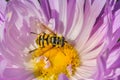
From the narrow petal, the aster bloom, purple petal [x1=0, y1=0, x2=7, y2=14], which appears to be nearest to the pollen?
the aster bloom

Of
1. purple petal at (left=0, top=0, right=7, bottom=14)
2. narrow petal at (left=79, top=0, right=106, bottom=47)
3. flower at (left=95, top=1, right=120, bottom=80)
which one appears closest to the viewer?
flower at (left=95, top=1, right=120, bottom=80)

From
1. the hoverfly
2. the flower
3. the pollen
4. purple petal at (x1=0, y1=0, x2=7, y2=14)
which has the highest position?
purple petal at (x1=0, y1=0, x2=7, y2=14)

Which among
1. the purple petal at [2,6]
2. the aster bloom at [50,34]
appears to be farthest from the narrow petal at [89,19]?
the purple petal at [2,6]

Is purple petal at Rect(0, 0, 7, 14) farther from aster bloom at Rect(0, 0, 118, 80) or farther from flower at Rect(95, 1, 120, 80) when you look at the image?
flower at Rect(95, 1, 120, 80)

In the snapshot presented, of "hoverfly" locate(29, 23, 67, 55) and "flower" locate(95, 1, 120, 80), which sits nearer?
"flower" locate(95, 1, 120, 80)

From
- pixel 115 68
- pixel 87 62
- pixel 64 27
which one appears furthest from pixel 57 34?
pixel 115 68

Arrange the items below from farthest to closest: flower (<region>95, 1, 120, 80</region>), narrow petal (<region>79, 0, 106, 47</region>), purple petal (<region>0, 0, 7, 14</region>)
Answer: purple petal (<region>0, 0, 7, 14</region>) < narrow petal (<region>79, 0, 106, 47</region>) < flower (<region>95, 1, 120, 80</region>)

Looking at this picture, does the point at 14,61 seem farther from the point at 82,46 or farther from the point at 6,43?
the point at 82,46

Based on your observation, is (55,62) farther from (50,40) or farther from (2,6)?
(2,6)
